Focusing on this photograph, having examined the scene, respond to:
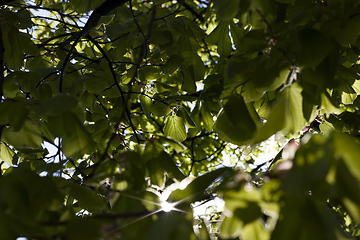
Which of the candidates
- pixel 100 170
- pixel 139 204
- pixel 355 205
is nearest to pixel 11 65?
pixel 100 170

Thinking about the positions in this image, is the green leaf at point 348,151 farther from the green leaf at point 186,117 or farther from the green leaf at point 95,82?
the green leaf at point 95,82

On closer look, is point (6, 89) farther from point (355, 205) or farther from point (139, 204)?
point (355, 205)

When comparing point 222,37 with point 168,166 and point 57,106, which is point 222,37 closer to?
point 168,166

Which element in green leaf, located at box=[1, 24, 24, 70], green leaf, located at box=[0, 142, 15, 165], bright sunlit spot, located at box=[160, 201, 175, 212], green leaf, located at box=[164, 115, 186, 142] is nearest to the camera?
bright sunlit spot, located at box=[160, 201, 175, 212]

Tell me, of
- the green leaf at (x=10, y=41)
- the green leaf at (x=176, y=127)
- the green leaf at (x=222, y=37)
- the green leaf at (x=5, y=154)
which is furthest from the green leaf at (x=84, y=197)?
the green leaf at (x=5, y=154)

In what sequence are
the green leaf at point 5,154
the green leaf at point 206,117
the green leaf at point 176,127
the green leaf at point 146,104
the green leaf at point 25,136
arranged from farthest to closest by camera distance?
the green leaf at point 146,104 → the green leaf at point 5,154 → the green leaf at point 176,127 → the green leaf at point 206,117 → the green leaf at point 25,136

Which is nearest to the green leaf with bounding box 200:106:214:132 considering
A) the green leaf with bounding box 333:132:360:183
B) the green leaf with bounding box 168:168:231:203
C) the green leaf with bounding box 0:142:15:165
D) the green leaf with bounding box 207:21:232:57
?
the green leaf with bounding box 207:21:232:57

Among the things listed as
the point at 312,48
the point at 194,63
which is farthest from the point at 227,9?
the point at 194,63

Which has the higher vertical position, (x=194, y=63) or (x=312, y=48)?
(x=194, y=63)

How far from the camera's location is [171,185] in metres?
1.00

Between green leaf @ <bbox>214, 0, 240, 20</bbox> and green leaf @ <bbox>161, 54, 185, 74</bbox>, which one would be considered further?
green leaf @ <bbox>161, 54, 185, 74</bbox>

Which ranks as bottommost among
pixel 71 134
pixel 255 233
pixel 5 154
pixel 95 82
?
pixel 255 233

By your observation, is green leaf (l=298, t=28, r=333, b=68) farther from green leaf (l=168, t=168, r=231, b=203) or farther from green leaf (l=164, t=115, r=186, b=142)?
green leaf (l=164, t=115, r=186, b=142)

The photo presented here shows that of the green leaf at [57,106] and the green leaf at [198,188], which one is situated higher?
the green leaf at [57,106]
